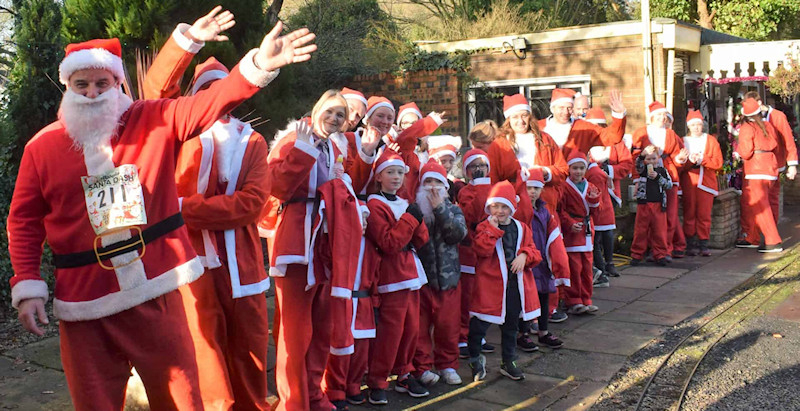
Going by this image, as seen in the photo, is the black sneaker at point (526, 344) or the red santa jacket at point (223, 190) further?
the black sneaker at point (526, 344)

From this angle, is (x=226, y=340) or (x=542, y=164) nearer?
(x=226, y=340)

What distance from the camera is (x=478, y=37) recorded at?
1556 cm

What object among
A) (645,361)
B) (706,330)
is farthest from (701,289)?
(645,361)

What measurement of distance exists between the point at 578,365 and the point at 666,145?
17.1 ft

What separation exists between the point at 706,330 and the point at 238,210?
472 cm

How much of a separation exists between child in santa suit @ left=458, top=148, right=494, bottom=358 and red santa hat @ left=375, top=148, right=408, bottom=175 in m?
0.83

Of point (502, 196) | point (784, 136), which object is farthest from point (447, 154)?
point (784, 136)

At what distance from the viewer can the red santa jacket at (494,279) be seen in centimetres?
563

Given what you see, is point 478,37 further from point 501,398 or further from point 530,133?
point 501,398

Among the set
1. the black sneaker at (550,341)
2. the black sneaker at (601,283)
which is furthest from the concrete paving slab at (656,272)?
the black sneaker at (550,341)

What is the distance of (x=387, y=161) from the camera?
530 centimetres

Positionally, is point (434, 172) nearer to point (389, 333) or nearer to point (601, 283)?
point (389, 333)

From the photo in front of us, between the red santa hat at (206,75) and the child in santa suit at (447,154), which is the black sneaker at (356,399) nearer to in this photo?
the child in santa suit at (447,154)

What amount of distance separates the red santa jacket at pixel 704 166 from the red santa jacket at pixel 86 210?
8.84 m
